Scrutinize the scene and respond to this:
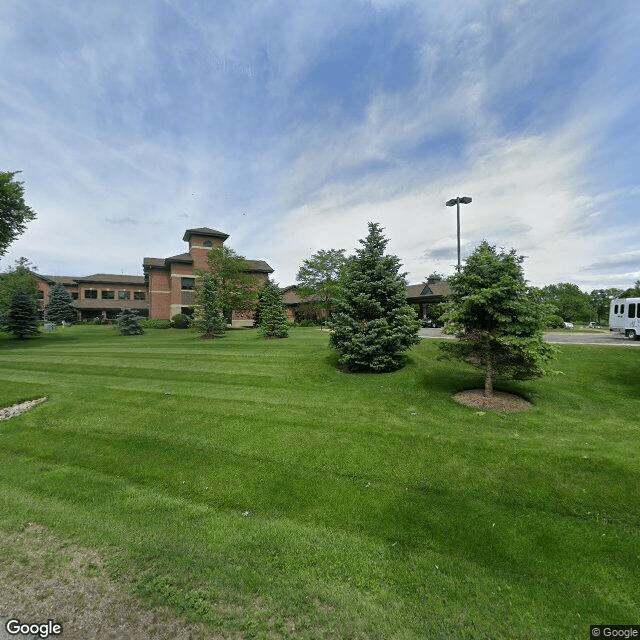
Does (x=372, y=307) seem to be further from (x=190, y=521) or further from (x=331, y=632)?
(x=331, y=632)

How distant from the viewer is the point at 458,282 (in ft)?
35.1

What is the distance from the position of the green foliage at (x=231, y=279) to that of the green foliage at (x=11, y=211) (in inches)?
655

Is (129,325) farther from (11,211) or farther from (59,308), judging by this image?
(59,308)

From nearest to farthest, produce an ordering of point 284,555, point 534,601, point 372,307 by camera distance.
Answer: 1. point 534,601
2. point 284,555
3. point 372,307

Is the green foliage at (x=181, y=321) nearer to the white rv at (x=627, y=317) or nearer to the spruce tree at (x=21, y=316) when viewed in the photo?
the spruce tree at (x=21, y=316)

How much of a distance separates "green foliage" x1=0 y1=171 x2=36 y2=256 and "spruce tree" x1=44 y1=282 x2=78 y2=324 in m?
30.5

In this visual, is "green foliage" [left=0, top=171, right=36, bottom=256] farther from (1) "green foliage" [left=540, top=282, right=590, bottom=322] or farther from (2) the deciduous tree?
(1) "green foliage" [left=540, top=282, right=590, bottom=322]

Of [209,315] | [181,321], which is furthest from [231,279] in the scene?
[209,315]

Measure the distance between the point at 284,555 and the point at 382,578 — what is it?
1268 mm

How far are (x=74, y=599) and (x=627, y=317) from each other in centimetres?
3210

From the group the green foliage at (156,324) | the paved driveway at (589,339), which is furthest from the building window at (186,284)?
the paved driveway at (589,339)

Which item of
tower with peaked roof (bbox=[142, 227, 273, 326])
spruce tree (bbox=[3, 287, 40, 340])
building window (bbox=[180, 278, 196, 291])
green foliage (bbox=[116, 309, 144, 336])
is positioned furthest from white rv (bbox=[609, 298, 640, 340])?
spruce tree (bbox=[3, 287, 40, 340])

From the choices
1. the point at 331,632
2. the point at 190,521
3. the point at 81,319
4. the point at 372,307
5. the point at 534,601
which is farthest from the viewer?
the point at 81,319

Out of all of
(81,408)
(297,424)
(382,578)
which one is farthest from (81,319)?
(382,578)
